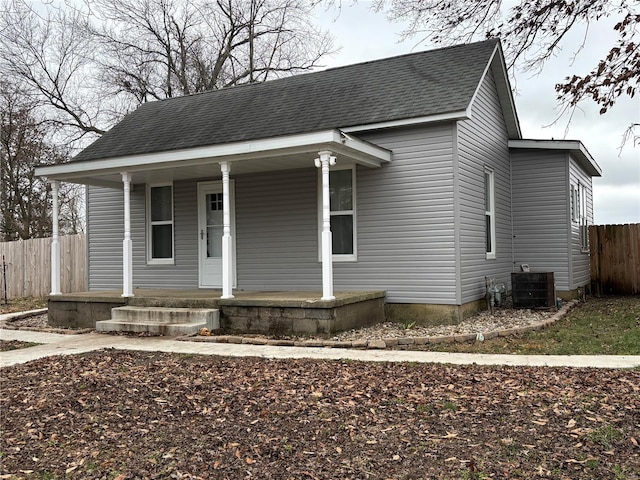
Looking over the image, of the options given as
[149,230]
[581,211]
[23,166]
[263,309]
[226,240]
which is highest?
[23,166]

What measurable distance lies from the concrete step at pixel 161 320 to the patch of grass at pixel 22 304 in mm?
5737

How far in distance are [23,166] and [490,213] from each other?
1888 centimetres

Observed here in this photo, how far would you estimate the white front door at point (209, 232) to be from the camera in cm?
1198

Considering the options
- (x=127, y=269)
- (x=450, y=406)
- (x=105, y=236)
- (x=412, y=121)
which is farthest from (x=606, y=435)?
(x=105, y=236)

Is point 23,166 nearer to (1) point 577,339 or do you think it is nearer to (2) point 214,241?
(2) point 214,241

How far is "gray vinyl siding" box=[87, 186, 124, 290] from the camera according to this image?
43.5ft

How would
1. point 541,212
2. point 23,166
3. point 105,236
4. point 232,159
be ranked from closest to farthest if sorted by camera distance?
point 232,159
point 541,212
point 105,236
point 23,166

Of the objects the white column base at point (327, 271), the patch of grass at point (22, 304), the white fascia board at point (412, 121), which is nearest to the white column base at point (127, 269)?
the white column base at point (327, 271)

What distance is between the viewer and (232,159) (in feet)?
31.5

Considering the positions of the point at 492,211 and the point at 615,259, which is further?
the point at 615,259

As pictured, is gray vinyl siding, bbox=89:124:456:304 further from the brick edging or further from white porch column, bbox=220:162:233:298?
white porch column, bbox=220:162:233:298

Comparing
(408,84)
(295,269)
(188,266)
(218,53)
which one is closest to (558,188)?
(408,84)

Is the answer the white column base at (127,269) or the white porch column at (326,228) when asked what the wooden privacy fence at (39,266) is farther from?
the white porch column at (326,228)

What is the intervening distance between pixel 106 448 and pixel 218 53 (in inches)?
919
